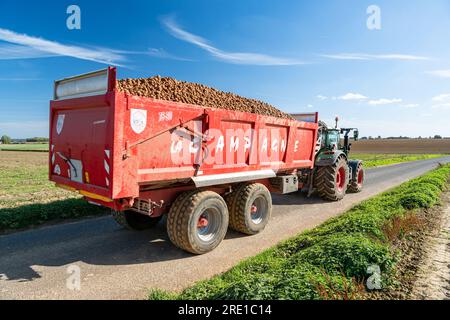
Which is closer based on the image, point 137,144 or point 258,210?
point 137,144

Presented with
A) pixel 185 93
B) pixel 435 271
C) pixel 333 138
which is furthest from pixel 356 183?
pixel 185 93

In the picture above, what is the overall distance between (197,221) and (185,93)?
8.36 feet

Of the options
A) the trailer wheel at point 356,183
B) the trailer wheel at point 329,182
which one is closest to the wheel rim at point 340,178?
the trailer wheel at point 329,182

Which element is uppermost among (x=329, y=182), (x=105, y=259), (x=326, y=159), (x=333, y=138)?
(x=333, y=138)

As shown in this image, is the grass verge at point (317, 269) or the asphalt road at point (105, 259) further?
the asphalt road at point (105, 259)

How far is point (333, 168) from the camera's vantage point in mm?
9297

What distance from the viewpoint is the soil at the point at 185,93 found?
543 centimetres

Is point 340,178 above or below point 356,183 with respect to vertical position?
above

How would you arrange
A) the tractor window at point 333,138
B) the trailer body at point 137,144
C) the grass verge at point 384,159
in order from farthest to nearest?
the grass verge at point 384,159 < the tractor window at point 333,138 < the trailer body at point 137,144

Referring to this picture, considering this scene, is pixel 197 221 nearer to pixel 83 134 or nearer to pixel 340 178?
pixel 83 134

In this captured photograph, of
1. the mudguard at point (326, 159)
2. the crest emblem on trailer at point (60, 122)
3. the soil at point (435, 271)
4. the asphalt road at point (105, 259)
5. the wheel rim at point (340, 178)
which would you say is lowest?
the asphalt road at point (105, 259)

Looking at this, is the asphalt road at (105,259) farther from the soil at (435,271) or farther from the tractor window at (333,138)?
the tractor window at (333,138)

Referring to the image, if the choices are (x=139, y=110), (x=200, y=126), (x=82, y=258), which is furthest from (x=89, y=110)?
(x=82, y=258)

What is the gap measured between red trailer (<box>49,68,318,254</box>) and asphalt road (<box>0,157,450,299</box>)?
0.37 m
